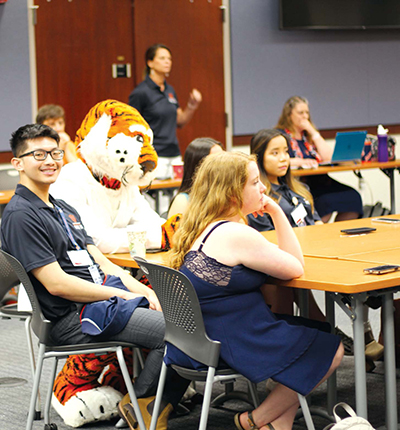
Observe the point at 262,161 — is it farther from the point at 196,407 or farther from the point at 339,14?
the point at 339,14

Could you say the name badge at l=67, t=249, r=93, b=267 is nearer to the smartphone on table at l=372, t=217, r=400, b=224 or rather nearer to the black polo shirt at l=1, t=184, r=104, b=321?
the black polo shirt at l=1, t=184, r=104, b=321

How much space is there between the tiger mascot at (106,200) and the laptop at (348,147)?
340cm

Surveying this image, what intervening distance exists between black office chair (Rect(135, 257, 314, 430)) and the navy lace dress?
1.5 inches

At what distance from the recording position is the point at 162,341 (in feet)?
9.08

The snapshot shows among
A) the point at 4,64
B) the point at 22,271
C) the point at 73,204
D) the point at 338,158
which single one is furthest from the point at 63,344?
the point at 4,64

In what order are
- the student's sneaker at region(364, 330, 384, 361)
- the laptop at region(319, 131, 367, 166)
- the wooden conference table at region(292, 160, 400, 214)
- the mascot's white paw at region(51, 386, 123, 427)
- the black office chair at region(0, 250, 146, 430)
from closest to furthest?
1. the black office chair at region(0, 250, 146, 430)
2. the mascot's white paw at region(51, 386, 123, 427)
3. the student's sneaker at region(364, 330, 384, 361)
4. the wooden conference table at region(292, 160, 400, 214)
5. the laptop at region(319, 131, 367, 166)

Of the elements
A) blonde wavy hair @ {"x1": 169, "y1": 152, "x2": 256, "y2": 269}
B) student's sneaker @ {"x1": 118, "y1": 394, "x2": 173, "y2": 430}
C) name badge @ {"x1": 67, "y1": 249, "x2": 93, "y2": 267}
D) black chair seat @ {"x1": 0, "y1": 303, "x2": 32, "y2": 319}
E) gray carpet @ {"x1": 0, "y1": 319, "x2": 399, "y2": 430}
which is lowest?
gray carpet @ {"x1": 0, "y1": 319, "x2": 399, "y2": 430}

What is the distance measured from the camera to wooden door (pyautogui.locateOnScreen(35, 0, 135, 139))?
7.47 metres

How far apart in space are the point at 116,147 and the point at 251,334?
1352 millimetres

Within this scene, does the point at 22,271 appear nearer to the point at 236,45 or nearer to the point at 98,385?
the point at 98,385

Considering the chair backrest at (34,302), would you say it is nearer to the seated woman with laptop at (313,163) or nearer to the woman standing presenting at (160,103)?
the woman standing presenting at (160,103)

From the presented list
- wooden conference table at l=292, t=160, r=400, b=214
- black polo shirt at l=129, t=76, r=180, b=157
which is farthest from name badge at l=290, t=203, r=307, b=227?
black polo shirt at l=129, t=76, r=180, b=157

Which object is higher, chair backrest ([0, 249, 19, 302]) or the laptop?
the laptop

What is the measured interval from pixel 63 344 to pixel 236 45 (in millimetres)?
6342
